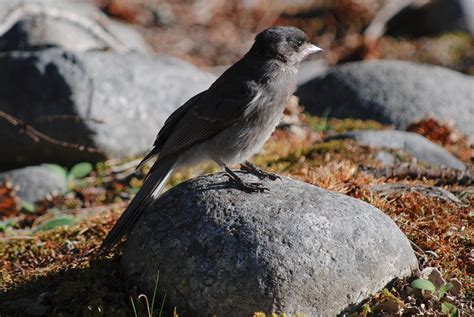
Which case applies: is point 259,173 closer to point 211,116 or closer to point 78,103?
point 211,116

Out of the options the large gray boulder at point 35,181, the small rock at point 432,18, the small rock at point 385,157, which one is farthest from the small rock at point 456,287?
the small rock at point 432,18

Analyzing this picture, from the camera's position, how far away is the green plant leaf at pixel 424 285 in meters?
4.05

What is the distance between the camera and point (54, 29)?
32.8 ft

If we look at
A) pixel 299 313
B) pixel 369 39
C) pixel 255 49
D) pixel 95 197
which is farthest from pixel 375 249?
pixel 369 39

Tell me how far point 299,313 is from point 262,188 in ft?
3.18

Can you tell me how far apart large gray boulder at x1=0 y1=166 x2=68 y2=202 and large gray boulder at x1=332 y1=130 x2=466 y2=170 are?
302 centimetres

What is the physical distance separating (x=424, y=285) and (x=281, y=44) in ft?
7.70

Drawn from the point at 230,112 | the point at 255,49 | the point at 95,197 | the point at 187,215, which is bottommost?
the point at 95,197

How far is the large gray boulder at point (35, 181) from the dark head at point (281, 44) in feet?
9.14

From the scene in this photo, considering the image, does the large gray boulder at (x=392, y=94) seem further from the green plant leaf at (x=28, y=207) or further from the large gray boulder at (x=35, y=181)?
the green plant leaf at (x=28, y=207)

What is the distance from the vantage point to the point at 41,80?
26.3 feet

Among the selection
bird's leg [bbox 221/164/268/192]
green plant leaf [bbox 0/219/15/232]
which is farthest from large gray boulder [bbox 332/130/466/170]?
green plant leaf [bbox 0/219/15/232]

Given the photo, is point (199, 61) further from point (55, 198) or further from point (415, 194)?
point (415, 194)

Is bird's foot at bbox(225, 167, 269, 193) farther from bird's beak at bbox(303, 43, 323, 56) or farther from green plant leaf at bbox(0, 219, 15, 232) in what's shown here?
green plant leaf at bbox(0, 219, 15, 232)
